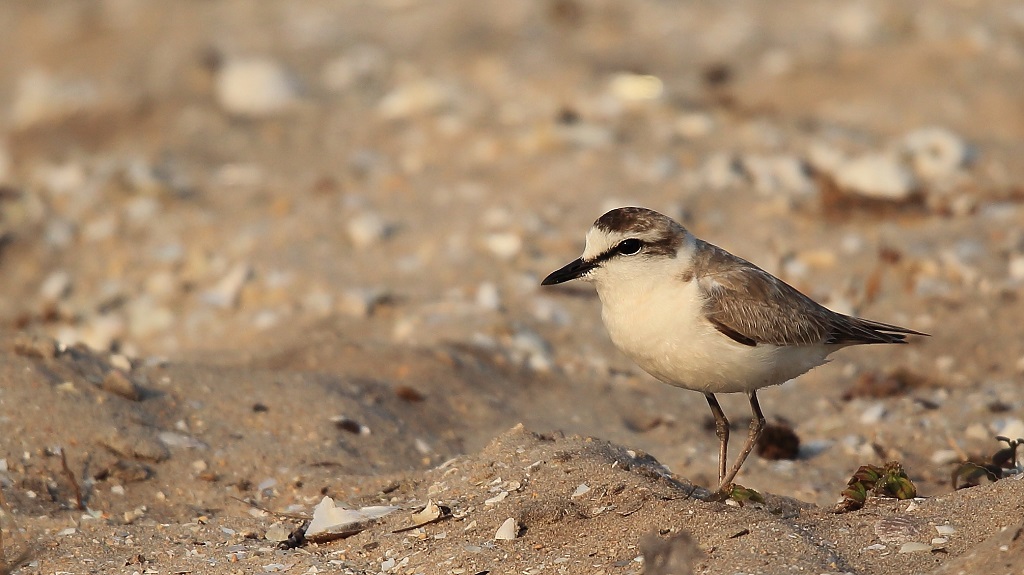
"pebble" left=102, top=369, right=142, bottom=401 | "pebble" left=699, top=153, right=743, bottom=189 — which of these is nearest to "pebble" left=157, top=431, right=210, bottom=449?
"pebble" left=102, top=369, right=142, bottom=401

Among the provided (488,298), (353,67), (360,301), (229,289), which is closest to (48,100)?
(353,67)

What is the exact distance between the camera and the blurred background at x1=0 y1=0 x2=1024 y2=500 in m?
7.51

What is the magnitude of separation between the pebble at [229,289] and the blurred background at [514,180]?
24 millimetres

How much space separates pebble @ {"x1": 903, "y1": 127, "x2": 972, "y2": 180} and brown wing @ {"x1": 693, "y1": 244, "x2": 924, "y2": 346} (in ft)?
13.6

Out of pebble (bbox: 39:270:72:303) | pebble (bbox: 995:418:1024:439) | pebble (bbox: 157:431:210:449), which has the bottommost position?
pebble (bbox: 39:270:72:303)

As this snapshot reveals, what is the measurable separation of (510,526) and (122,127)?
790 centimetres

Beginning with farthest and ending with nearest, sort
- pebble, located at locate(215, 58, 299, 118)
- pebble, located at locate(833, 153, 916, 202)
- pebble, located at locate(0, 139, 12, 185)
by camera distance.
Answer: pebble, located at locate(215, 58, 299, 118), pebble, located at locate(0, 139, 12, 185), pebble, located at locate(833, 153, 916, 202)

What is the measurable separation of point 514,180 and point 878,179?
2.82m

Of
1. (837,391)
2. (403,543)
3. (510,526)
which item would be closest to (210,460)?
(403,543)

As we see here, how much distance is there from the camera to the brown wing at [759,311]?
5.11 meters

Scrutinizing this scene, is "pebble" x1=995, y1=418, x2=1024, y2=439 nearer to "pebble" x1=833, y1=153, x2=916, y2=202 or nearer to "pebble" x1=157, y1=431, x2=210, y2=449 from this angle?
"pebble" x1=833, y1=153, x2=916, y2=202

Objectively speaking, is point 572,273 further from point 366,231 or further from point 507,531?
point 366,231

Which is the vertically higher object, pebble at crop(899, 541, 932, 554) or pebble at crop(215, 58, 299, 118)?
pebble at crop(899, 541, 932, 554)

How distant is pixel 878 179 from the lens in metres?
9.23
